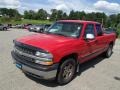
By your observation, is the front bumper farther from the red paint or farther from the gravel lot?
the gravel lot

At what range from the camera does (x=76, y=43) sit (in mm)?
5434

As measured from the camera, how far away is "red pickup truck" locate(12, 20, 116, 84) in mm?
4539

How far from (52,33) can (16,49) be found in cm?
150

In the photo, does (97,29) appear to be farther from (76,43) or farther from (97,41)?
(76,43)

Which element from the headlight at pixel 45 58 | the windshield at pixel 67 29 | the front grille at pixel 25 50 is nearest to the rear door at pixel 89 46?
the windshield at pixel 67 29

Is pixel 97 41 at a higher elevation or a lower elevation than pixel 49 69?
higher

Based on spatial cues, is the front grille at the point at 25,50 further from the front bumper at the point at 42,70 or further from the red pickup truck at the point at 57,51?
the front bumper at the point at 42,70

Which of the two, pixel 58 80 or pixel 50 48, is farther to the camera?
pixel 58 80

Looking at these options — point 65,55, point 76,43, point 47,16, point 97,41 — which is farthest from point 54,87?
point 47,16

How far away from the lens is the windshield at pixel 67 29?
5.87 m

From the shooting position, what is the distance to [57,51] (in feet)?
15.1

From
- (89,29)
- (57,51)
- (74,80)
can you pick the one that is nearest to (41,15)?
(89,29)

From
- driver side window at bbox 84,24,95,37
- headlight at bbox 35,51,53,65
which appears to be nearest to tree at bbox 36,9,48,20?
driver side window at bbox 84,24,95,37

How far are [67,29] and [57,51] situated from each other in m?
1.73
